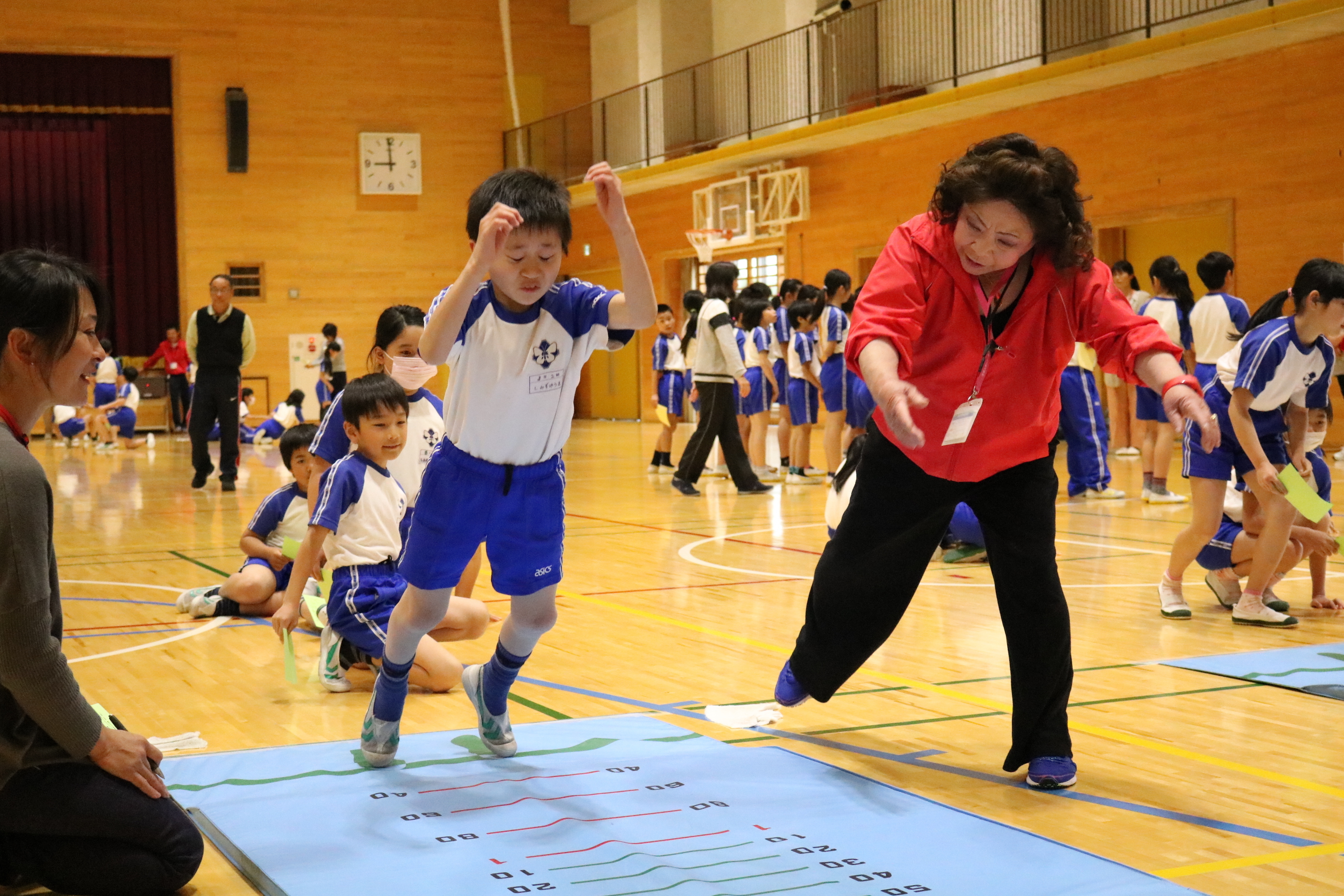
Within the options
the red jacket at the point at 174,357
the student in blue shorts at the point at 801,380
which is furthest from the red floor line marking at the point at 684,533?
the red jacket at the point at 174,357

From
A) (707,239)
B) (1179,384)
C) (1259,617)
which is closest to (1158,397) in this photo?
(1259,617)

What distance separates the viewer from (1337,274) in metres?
4.78

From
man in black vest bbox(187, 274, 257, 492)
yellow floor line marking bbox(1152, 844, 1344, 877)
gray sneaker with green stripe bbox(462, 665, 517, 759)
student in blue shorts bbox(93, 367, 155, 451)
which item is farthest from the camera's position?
student in blue shorts bbox(93, 367, 155, 451)

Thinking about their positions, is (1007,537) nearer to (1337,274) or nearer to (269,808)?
(269,808)

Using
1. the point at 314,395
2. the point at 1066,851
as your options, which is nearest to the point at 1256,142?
the point at 1066,851

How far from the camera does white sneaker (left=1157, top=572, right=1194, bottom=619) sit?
5348 mm

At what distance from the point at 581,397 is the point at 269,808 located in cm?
2275

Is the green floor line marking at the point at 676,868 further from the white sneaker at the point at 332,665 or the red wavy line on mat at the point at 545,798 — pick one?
the white sneaker at the point at 332,665

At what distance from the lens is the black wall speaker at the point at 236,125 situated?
75.2 ft

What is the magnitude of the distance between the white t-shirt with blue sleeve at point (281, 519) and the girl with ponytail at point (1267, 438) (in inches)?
145

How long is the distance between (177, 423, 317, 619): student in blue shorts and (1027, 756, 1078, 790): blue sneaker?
360 centimetres

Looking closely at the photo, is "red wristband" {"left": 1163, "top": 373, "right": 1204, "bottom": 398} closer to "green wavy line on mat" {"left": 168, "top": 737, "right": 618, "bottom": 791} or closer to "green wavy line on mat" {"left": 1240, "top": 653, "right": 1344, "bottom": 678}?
"green wavy line on mat" {"left": 168, "top": 737, "right": 618, "bottom": 791}

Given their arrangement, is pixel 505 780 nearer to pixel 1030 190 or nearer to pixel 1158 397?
pixel 1030 190

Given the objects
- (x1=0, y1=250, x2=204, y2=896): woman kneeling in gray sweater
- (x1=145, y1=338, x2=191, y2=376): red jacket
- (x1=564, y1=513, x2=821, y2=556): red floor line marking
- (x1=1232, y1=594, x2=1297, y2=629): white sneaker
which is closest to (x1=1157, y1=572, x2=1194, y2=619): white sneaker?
(x1=1232, y1=594, x2=1297, y2=629): white sneaker
